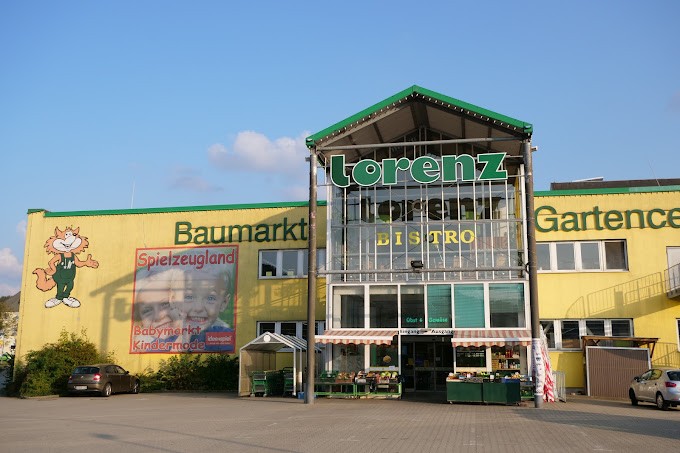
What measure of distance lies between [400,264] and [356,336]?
329 cm

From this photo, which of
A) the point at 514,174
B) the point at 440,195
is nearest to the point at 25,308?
the point at 440,195

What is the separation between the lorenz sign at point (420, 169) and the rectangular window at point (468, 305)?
12.2ft

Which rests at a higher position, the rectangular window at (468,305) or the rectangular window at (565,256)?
Result: the rectangular window at (565,256)

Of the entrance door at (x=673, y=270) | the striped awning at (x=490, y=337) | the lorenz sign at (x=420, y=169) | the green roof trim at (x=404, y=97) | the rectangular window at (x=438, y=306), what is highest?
the green roof trim at (x=404, y=97)

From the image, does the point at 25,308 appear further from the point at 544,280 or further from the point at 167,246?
the point at 544,280

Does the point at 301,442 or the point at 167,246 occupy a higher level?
the point at 167,246

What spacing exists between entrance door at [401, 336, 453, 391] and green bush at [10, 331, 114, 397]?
1291 cm

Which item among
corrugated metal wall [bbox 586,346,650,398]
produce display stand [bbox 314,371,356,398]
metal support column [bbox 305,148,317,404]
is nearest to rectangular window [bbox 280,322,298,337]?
produce display stand [bbox 314,371,356,398]

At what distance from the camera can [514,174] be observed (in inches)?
1011

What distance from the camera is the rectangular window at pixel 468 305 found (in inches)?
915

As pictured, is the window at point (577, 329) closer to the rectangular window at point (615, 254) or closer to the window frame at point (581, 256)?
the window frame at point (581, 256)

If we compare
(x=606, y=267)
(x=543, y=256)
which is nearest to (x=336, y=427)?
(x=543, y=256)

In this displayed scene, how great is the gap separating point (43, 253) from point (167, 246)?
601cm

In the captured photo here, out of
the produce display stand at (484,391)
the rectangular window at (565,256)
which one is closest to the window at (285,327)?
the produce display stand at (484,391)
